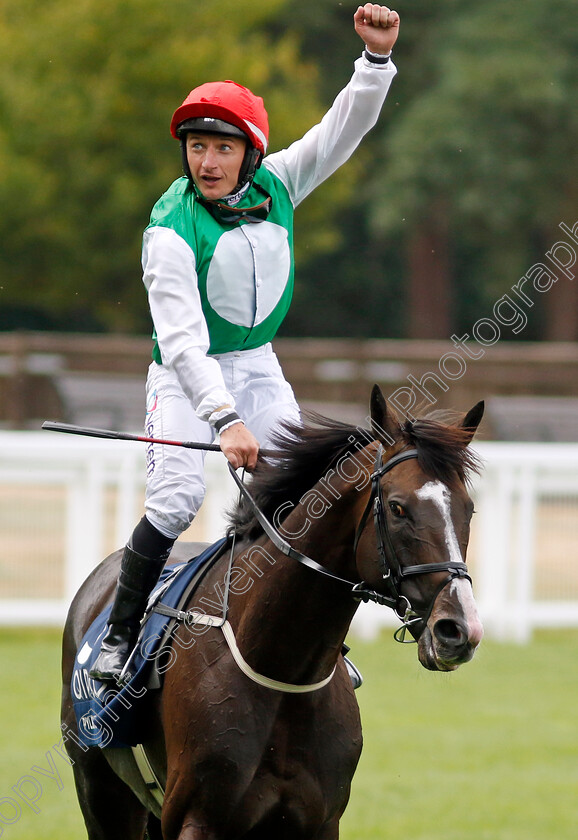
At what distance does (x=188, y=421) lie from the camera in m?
3.54

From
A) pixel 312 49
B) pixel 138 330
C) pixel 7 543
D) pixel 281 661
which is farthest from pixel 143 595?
pixel 312 49

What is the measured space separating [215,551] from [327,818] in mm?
800

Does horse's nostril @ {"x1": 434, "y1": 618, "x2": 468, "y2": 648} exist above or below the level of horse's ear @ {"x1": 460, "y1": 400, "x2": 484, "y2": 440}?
below

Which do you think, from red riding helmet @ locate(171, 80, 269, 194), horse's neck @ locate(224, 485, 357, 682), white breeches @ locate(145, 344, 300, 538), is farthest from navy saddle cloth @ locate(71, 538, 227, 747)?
red riding helmet @ locate(171, 80, 269, 194)

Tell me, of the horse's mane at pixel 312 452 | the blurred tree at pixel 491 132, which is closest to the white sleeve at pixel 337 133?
the horse's mane at pixel 312 452

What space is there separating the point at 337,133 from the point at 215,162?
440 millimetres

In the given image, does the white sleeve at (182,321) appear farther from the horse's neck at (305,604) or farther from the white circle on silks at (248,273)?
the horse's neck at (305,604)

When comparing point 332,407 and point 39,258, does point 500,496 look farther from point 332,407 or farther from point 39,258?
point 39,258

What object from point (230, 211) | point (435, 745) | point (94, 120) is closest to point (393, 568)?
point (230, 211)

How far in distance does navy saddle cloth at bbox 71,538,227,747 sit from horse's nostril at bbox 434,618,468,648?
949 millimetres

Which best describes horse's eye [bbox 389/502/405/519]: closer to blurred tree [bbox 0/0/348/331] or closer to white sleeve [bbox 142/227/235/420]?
white sleeve [bbox 142/227/235/420]

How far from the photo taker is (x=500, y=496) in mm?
9008

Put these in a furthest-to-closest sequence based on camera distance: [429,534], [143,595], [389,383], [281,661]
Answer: [389,383] → [143,595] → [281,661] → [429,534]

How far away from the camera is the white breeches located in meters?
3.46
